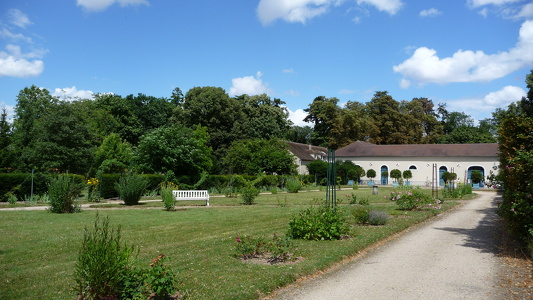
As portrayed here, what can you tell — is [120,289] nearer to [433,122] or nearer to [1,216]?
[1,216]

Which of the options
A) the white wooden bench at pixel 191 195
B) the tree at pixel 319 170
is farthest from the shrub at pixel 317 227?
the tree at pixel 319 170

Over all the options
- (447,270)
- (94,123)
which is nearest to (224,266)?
(447,270)

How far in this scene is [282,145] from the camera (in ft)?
133

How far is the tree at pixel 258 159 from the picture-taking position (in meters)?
37.4

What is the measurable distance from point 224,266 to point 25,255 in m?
3.70

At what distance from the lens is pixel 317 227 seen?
8836mm

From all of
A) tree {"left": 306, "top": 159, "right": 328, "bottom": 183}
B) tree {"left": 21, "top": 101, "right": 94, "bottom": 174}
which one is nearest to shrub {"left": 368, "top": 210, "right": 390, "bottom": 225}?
tree {"left": 21, "top": 101, "right": 94, "bottom": 174}

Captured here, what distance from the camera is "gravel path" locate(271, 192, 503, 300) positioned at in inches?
209

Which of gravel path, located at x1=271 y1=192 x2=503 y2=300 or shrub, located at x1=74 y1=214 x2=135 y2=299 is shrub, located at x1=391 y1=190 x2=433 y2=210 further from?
shrub, located at x1=74 y1=214 x2=135 y2=299

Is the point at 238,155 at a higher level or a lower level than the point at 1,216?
higher

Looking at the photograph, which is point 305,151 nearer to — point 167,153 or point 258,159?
point 258,159

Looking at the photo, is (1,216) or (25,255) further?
(1,216)

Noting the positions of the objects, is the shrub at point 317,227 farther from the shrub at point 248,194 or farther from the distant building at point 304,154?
the distant building at point 304,154

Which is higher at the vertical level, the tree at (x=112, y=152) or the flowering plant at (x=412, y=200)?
the tree at (x=112, y=152)
